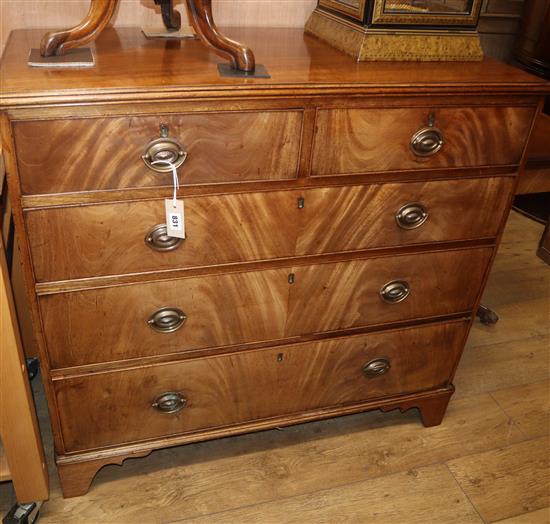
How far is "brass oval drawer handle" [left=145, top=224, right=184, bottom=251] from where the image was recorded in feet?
3.95

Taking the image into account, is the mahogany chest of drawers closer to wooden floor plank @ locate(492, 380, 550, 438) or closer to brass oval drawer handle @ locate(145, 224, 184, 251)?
brass oval drawer handle @ locate(145, 224, 184, 251)

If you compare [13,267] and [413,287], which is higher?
[413,287]

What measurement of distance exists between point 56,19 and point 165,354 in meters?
0.87

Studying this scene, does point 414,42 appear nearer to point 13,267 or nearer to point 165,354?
point 165,354

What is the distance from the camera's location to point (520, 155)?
4.57 ft

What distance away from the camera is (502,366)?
213cm

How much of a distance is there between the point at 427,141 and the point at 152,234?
0.63 meters

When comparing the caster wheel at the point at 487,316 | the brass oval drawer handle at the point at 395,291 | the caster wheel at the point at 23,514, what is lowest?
the caster wheel at the point at 487,316

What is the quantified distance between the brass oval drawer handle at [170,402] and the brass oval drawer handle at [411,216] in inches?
27.3

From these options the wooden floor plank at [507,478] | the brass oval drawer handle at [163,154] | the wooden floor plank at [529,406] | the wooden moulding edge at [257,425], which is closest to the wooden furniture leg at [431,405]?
the wooden moulding edge at [257,425]

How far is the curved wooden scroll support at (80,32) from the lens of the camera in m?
1.14

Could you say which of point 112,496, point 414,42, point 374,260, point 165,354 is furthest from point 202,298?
point 414,42

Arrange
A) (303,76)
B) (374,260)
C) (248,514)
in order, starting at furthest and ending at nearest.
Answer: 1. (248,514)
2. (374,260)
3. (303,76)

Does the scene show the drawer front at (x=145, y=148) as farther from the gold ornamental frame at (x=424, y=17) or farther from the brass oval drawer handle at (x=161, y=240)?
the gold ornamental frame at (x=424, y=17)
